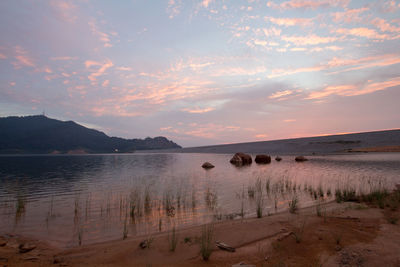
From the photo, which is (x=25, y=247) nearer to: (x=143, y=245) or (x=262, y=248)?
(x=143, y=245)

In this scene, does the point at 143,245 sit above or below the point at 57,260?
above

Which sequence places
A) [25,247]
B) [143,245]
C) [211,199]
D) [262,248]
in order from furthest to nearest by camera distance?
[211,199] < [25,247] < [143,245] < [262,248]

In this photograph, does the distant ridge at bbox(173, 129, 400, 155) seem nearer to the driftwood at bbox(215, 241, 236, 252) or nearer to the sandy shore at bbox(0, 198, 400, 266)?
the sandy shore at bbox(0, 198, 400, 266)

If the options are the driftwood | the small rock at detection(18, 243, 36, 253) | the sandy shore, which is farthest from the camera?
the small rock at detection(18, 243, 36, 253)

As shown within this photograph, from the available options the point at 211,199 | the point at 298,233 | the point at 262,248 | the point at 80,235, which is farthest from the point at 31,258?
the point at 211,199

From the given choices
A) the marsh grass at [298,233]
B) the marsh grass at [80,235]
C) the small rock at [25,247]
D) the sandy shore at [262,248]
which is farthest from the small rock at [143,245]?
the marsh grass at [298,233]

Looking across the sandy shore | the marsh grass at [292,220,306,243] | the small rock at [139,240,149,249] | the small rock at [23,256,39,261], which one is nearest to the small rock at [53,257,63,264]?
the sandy shore

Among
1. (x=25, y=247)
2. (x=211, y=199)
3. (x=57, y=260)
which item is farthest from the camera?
(x=211, y=199)

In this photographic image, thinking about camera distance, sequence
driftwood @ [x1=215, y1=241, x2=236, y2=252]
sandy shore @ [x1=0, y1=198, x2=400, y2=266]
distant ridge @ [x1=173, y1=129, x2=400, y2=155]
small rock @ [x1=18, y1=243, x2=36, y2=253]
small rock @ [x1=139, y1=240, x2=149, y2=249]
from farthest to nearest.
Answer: distant ridge @ [x1=173, y1=129, x2=400, y2=155]
small rock @ [x1=18, y1=243, x2=36, y2=253]
small rock @ [x1=139, y1=240, x2=149, y2=249]
driftwood @ [x1=215, y1=241, x2=236, y2=252]
sandy shore @ [x1=0, y1=198, x2=400, y2=266]

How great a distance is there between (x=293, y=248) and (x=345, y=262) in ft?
4.27

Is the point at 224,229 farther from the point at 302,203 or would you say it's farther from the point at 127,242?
the point at 302,203

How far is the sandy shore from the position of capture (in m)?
5.53

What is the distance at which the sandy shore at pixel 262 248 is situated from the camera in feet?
18.1

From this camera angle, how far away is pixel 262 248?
6309 mm
